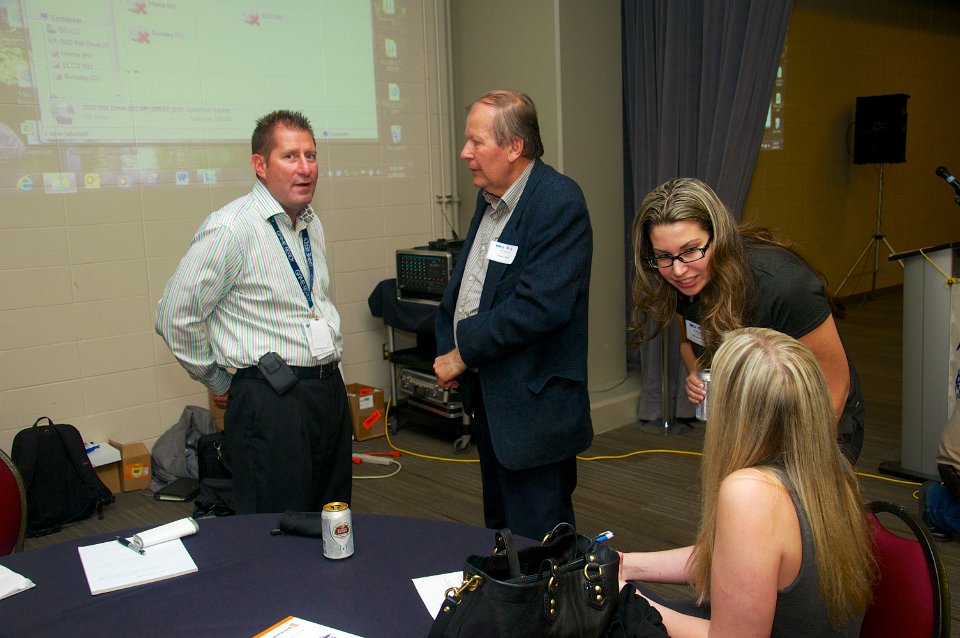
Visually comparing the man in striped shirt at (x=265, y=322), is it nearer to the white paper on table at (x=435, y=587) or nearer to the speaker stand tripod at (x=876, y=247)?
the white paper on table at (x=435, y=587)

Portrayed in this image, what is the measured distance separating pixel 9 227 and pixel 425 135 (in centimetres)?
242

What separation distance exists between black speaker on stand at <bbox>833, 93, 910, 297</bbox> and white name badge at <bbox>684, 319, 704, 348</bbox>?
6.67 meters

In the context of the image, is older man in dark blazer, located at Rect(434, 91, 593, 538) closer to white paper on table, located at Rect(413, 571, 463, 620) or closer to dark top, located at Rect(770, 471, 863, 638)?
white paper on table, located at Rect(413, 571, 463, 620)

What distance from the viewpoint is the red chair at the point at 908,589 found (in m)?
1.32

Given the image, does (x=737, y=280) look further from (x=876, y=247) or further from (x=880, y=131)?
(x=876, y=247)

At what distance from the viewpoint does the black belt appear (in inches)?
96.2

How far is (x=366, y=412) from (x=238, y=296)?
239 centimetres

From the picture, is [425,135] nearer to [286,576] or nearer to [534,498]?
[534,498]

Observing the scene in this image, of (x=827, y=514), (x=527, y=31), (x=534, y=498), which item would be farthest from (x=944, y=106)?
(x=827, y=514)

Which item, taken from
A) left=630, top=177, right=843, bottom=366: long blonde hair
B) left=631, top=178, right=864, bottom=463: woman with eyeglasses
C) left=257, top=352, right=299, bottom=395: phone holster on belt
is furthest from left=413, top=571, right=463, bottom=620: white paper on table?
left=257, top=352, right=299, bottom=395: phone holster on belt

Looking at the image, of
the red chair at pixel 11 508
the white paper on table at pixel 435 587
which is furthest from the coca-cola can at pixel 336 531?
the red chair at pixel 11 508

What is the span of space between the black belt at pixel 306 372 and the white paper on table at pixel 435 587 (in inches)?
43.5

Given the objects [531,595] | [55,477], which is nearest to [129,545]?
[531,595]

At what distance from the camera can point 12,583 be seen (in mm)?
1535
